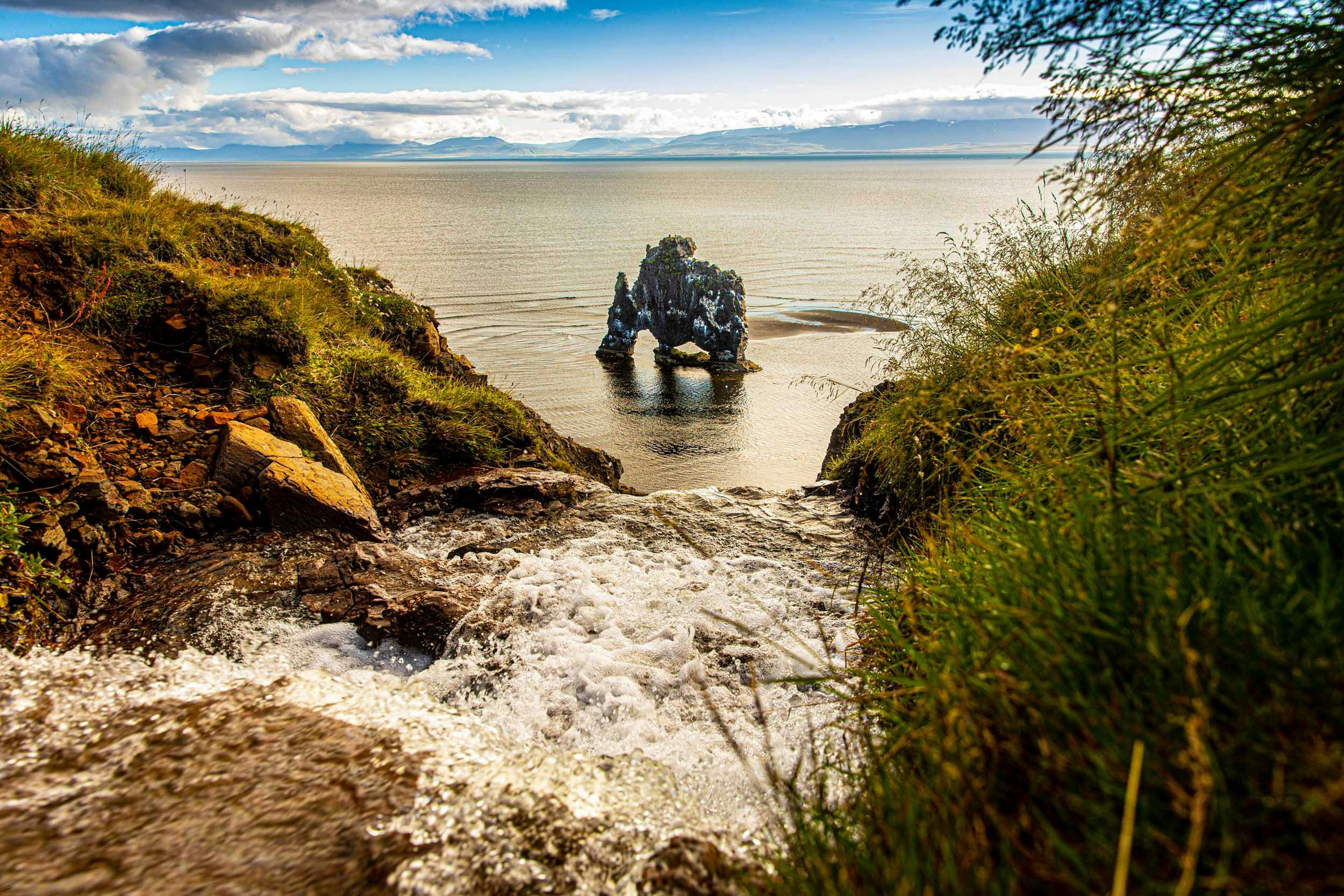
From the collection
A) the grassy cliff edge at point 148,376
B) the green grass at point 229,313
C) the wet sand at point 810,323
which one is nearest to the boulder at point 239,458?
the grassy cliff edge at point 148,376

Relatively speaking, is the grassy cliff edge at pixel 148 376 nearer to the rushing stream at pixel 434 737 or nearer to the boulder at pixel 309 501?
the boulder at pixel 309 501

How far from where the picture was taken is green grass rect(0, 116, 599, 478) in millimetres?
7574

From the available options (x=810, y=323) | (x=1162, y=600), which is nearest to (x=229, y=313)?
(x=1162, y=600)

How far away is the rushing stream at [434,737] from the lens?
2.58m

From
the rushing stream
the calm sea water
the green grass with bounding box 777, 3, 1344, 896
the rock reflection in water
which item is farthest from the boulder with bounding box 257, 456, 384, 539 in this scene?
the rock reflection in water

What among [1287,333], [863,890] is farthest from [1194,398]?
[863,890]

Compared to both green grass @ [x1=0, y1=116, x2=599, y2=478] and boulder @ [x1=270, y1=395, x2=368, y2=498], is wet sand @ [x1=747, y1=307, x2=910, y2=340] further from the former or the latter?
boulder @ [x1=270, y1=395, x2=368, y2=498]

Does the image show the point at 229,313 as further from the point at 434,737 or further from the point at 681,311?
the point at 681,311

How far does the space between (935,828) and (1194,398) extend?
7.05ft

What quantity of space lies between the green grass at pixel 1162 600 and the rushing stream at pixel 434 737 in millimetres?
671

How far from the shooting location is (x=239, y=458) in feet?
20.7

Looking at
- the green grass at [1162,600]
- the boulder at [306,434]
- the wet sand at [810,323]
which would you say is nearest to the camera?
the green grass at [1162,600]

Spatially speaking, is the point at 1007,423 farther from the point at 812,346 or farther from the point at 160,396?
the point at 812,346

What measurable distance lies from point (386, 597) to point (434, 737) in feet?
6.12
